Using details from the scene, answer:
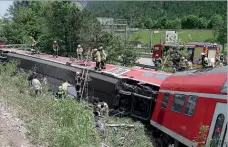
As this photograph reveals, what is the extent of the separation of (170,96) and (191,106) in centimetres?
143

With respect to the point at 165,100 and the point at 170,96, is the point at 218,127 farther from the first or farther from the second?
the point at 165,100

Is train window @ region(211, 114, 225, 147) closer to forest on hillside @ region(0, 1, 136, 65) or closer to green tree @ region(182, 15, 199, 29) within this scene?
forest on hillside @ region(0, 1, 136, 65)

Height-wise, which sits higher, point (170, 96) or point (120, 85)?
point (170, 96)

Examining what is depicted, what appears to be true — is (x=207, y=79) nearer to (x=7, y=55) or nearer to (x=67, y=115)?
(x=67, y=115)

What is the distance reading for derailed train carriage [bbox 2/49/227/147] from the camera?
734 cm

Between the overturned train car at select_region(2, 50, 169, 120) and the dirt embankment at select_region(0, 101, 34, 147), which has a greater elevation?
the overturned train car at select_region(2, 50, 169, 120)

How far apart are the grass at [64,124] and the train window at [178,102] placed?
4.96 feet

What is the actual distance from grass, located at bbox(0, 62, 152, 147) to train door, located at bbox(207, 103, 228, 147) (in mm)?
2393

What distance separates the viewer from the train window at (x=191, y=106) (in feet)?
27.0

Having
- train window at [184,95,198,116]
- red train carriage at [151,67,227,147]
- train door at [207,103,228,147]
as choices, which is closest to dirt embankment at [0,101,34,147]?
red train carriage at [151,67,227,147]

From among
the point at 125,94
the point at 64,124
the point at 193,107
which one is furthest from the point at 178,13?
the point at 64,124

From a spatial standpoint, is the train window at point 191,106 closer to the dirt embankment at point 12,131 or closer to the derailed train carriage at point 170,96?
the derailed train carriage at point 170,96

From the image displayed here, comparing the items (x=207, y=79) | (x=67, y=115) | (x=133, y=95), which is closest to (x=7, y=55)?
(x=133, y=95)

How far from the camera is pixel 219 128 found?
705 cm
